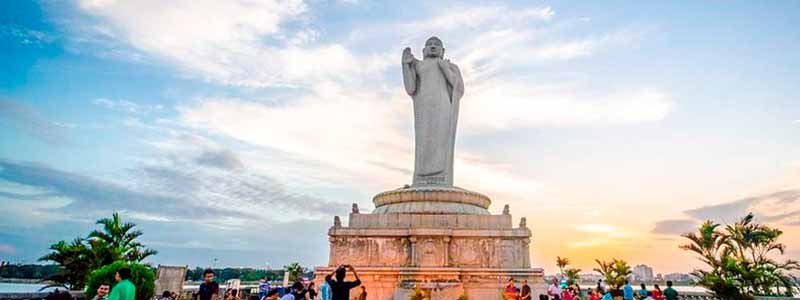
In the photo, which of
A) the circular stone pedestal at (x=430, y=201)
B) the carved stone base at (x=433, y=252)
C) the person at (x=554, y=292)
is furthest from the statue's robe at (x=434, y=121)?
the person at (x=554, y=292)

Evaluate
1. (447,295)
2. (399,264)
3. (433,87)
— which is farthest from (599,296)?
(433,87)

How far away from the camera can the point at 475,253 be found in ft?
47.8

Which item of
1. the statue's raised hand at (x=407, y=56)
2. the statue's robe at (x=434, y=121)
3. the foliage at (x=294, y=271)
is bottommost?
the foliage at (x=294, y=271)

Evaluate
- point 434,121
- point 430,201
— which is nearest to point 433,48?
point 434,121

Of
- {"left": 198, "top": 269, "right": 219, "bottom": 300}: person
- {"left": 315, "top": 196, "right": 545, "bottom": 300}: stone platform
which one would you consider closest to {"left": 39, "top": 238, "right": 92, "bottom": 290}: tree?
{"left": 315, "top": 196, "right": 545, "bottom": 300}: stone platform

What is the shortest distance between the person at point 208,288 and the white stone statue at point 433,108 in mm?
10864

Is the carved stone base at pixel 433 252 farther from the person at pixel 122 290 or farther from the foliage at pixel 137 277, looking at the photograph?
the person at pixel 122 290

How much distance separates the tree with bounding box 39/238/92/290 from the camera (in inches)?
548

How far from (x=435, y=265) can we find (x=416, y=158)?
500 centimetres

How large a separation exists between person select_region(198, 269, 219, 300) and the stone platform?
22.5 feet

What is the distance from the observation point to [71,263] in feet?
46.1

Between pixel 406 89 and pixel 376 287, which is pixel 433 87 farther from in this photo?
pixel 376 287

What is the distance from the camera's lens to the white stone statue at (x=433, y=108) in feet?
58.6

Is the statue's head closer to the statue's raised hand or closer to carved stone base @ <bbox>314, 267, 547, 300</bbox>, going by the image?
the statue's raised hand
